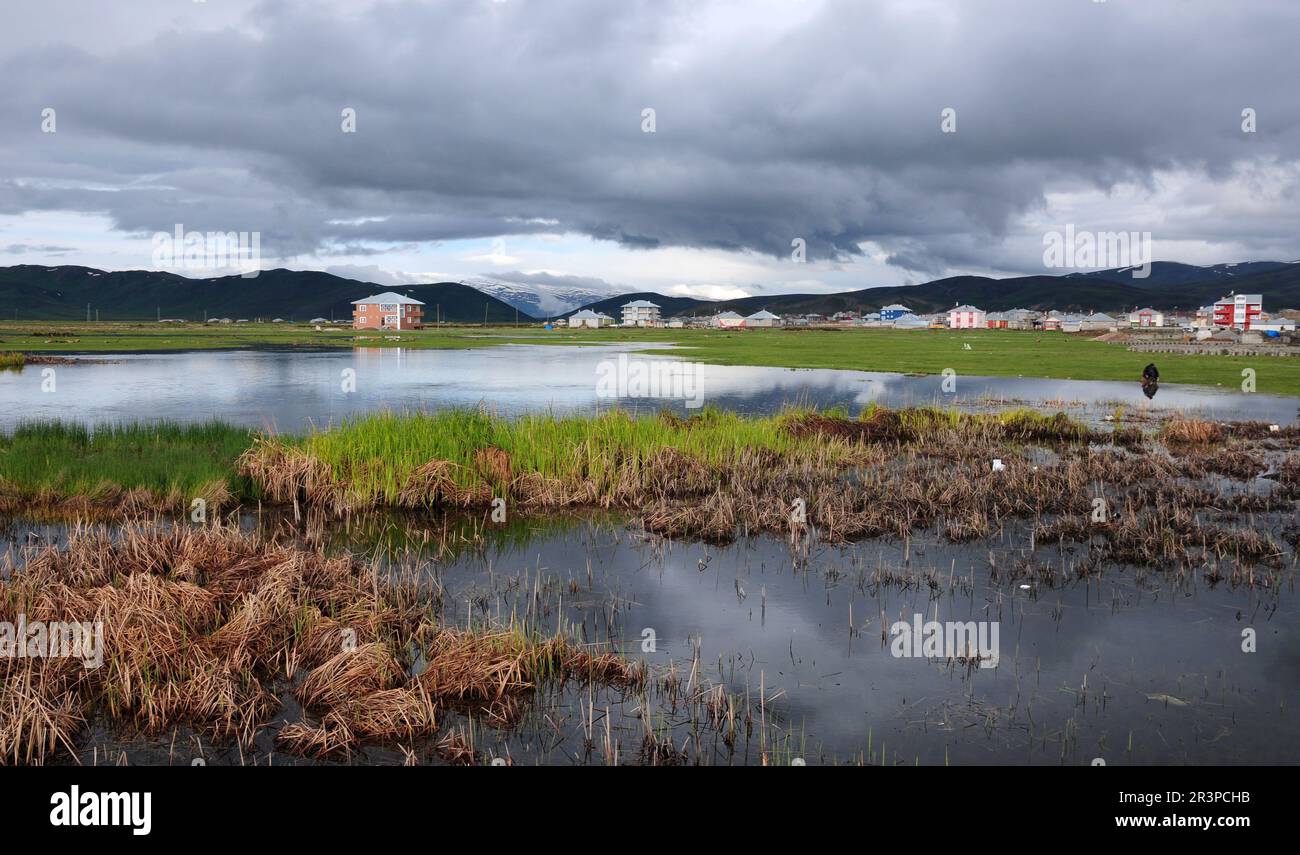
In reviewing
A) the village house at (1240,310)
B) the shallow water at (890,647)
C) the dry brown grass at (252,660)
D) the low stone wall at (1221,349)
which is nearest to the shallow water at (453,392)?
the shallow water at (890,647)

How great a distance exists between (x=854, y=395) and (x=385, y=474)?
107ft

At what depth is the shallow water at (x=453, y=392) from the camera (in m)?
37.2

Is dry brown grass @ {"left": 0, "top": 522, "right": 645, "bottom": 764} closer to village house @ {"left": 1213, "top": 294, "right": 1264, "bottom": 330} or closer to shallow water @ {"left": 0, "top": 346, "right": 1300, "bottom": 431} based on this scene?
shallow water @ {"left": 0, "top": 346, "right": 1300, "bottom": 431}

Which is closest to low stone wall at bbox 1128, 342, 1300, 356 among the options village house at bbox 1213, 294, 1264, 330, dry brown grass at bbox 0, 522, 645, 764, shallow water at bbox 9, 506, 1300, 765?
shallow water at bbox 9, 506, 1300, 765

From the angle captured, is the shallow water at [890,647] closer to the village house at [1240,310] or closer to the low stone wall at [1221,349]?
the low stone wall at [1221,349]

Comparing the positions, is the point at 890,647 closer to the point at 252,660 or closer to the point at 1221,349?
the point at 252,660

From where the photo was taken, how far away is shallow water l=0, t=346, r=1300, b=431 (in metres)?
37.2

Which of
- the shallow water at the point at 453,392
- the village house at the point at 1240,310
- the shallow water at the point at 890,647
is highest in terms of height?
the village house at the point at 1240,310

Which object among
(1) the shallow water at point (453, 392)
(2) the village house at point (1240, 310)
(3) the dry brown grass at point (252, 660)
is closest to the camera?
(3) the dry brown grass at point (252, 660)

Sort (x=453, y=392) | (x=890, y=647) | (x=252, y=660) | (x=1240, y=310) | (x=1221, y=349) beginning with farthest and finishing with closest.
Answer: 1. (x=1240, y=310)
2. (x=1221, y=349)
3. (x=453, y=392)
4. (x=890, y=647)
5. (x=252, y=660)

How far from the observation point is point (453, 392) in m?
48.0

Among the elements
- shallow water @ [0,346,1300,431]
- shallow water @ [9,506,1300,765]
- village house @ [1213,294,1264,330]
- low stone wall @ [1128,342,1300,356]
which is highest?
Answer: village house @ [1213,294,1264,330]

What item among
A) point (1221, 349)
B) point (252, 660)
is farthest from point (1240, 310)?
point (252, 660)
